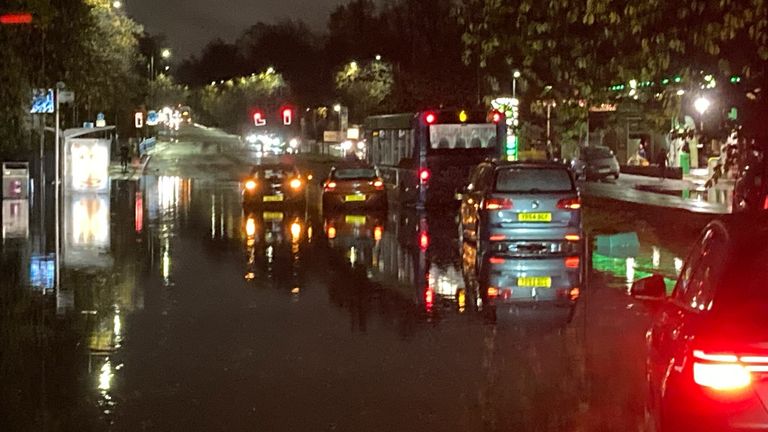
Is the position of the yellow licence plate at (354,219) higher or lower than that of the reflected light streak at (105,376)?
higher

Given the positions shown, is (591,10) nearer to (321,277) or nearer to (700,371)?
(700,371)

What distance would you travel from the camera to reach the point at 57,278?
17.7 metres

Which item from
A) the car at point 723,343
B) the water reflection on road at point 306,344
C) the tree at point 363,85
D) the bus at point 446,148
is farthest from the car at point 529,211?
the tree at point 363,85

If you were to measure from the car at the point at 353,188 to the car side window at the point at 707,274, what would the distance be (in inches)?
1003

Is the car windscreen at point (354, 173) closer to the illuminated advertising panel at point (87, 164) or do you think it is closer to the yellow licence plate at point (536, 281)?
the illuminated advertising panel at point (87, 164)

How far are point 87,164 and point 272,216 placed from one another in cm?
974

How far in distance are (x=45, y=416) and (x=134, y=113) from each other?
67807 millimetres

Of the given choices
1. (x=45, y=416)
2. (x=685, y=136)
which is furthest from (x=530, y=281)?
(x=45, y=416)

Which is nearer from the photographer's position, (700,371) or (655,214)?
(700,371)

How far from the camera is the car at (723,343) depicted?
5531 mm

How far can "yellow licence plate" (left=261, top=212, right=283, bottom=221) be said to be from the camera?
99.4 feet

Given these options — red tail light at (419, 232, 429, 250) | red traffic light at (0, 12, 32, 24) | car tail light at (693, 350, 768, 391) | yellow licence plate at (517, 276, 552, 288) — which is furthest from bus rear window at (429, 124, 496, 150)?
car tail light at (693, 350, 768, 391)

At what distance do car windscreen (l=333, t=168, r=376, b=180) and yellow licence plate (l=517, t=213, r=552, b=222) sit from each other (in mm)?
12931

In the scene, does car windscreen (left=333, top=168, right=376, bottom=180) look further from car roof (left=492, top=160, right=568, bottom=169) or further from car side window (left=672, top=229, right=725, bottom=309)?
car side window (left=672, top=229, right=725, bottom=309)
